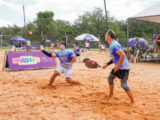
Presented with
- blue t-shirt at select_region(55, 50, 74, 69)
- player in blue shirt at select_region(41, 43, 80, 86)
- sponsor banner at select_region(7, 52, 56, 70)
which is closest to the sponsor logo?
sponsor banner at select_region(7, 52, 56, 70)

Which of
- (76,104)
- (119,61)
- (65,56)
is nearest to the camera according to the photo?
(119,61)

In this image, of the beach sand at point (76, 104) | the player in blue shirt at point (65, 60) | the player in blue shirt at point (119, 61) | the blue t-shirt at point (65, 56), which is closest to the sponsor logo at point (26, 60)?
the beach sand at point (76, 104)

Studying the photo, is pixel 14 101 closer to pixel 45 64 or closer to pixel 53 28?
pixel 45 64

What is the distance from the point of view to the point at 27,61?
10578 millimetres

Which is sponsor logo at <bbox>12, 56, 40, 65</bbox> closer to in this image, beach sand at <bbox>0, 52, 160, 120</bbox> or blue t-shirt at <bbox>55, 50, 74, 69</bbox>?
beach sand at <bbox>0, 52, 160, 120</bbox>

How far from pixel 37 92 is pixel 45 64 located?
5817 mm

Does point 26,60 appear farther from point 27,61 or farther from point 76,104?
point 76,104

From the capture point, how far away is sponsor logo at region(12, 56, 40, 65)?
10.3 metres

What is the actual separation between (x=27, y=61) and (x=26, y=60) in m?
0.09

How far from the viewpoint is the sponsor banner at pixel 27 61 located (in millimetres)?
10148

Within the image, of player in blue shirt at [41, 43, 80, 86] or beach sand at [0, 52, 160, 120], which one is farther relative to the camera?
player in blue shirt at [41, 43, 80, 86]

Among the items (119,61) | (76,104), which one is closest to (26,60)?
(76,104)

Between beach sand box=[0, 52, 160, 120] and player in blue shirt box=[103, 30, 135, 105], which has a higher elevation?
player in blue shirt box=[103, 30, 135, 105]

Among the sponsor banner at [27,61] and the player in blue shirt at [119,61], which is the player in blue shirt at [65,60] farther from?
the sponsor banner at [27,61]
